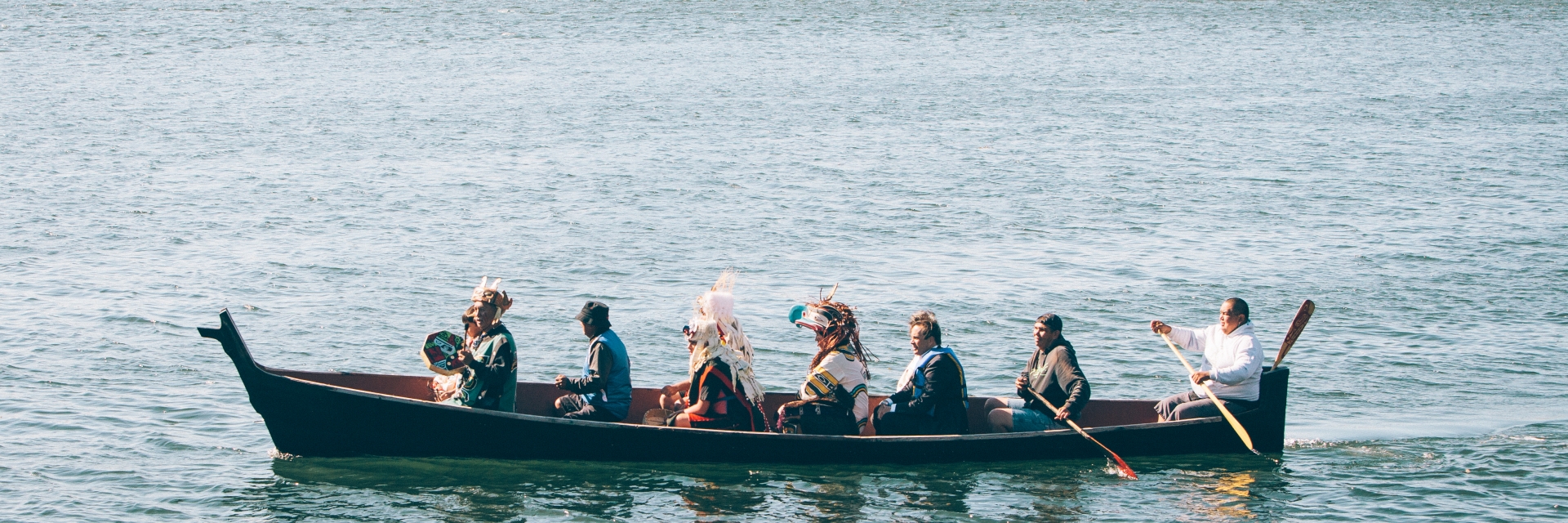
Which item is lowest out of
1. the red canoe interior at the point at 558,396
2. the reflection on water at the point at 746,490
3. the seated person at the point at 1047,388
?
the reflection on water at the point at 746,490

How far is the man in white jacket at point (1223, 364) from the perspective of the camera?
11508 mm

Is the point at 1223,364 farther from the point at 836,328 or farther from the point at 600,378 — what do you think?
the point at 600,378

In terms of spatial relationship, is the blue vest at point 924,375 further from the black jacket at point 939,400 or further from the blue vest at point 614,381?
the blue vest at point 614,381

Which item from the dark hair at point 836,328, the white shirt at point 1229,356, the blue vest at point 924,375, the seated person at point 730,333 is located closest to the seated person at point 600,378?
the seated person at point 730,333

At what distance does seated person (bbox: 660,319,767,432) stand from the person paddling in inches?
52.9

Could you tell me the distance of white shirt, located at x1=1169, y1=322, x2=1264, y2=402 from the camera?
1152cm

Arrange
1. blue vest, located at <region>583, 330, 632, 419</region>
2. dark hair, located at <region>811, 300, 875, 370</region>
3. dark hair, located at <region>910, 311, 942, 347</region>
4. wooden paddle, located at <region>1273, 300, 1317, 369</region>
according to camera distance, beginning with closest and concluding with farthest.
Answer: dark hair, located at <region>811, 300, 875, 370</region> → dark hair, located at <region>910, 311, 942, 347</region> → blue vest, located at <region>583, 330, 632, 419</region> → wooden paddle, located at <region>1273, 300, 1317, 369</region>

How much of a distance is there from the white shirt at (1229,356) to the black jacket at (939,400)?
1.82 meters

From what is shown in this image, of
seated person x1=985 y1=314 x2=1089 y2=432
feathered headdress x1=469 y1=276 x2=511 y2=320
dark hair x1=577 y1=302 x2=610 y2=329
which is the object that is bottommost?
seated person x1=985 y1=314 x2=1089 y2=432

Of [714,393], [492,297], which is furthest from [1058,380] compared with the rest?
[492,297]

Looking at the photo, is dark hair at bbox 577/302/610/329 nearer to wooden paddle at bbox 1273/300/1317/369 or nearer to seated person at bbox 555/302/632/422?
seated person at bbox 555/302/632/422

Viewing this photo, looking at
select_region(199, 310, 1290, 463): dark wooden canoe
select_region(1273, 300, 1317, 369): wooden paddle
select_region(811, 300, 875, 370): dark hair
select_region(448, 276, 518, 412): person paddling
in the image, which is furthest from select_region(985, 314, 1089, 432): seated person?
select_region(448, 276, 518, 412): person paddling

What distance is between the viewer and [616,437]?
11.7 meters

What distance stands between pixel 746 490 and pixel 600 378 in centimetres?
143
